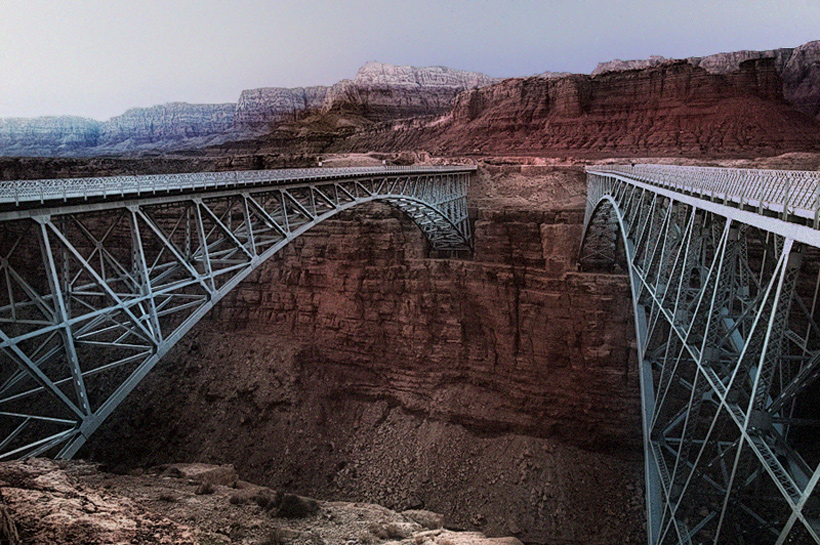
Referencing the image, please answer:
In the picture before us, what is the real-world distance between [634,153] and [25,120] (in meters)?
123

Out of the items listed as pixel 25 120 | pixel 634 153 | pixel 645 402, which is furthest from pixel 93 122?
pixel 645 402

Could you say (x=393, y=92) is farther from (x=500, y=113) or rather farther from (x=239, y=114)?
(x=500, y=113)

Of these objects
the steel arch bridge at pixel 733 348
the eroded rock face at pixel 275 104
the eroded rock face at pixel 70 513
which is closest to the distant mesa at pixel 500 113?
the eroded rock face at pixel 275 104

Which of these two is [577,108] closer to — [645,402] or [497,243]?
[497,243]

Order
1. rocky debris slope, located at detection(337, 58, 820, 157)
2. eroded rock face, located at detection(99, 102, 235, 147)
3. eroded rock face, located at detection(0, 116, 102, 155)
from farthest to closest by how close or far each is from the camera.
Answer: eroded rock face, located at detection(99, 102, 235, 147)
eroded rock face, located at detection(0, 116, 102, 155)
rocky debris slope, located at detection(337, 58, 820, 157)

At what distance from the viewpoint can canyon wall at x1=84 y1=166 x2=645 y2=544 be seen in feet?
69.8

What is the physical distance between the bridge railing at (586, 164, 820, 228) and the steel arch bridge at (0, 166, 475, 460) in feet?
38.7

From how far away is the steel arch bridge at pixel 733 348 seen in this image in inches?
259

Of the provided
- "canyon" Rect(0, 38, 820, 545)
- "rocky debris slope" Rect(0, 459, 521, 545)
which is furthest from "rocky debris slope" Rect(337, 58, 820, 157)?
"rocky debris slope" Rect(0, 459, 521, 545)

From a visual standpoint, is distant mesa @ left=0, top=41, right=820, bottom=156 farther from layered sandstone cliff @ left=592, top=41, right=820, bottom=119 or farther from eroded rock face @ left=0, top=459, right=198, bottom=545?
eroded rock face @ left=0, top=459, right=198, bottom=545

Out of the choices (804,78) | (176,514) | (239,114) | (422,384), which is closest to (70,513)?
(176,514)

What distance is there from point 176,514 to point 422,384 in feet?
62.7

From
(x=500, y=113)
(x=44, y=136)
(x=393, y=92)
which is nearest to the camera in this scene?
(x=500, y=113)

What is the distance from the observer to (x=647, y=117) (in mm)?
49938
